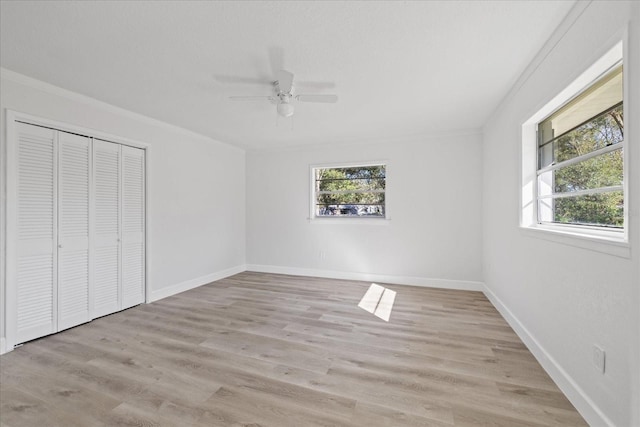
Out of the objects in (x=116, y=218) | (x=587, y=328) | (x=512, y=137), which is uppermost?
(x=512, y=137)

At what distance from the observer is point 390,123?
3857 mm

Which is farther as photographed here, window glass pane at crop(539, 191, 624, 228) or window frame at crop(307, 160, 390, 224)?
window frame at crop(307, 160, 390, 224)

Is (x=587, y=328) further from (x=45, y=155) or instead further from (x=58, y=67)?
(x=45, y=155)

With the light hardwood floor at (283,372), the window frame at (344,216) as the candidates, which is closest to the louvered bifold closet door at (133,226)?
the light hardwood floor at (283,372)

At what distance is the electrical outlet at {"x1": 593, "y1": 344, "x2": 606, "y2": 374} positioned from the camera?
1.44m

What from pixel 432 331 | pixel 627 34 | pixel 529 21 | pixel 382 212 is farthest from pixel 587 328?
pixel 382 212

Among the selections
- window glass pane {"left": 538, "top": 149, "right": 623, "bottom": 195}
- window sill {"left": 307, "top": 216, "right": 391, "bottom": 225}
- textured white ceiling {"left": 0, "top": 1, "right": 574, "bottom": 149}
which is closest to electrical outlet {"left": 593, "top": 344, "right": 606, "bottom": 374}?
window glass pane {"left": 538, "top": 149, "right": 623, "bottom": 195}

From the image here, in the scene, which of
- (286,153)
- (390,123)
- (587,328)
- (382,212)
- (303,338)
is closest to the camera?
(587,328)

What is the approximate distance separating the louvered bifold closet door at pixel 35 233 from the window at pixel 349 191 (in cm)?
357

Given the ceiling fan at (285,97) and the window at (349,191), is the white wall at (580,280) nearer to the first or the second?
the ceiling fan at (285,97)

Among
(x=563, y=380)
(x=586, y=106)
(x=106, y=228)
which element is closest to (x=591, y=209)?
(x=586, y=106)

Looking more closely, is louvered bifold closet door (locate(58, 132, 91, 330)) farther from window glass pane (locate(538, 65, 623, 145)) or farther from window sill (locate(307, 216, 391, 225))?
window glass pane (locate(538, 65, 623, 145))

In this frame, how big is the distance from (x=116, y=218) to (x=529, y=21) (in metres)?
4.39

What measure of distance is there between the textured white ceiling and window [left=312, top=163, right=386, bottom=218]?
1.67 meters
